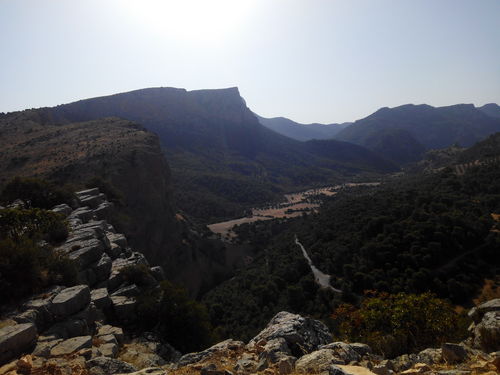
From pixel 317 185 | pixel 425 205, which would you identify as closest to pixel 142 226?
pixel 425 205

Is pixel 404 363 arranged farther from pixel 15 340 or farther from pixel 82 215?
pixel 82 215

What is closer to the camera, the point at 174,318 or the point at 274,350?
the point at 274,350

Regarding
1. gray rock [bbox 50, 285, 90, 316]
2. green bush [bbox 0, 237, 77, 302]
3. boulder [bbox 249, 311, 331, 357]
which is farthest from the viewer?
green bush [bbox 0, 237, 77, 302]

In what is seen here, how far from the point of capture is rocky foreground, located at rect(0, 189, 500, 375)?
6.30 meters

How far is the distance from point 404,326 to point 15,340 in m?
11.1

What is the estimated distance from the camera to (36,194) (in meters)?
21.4

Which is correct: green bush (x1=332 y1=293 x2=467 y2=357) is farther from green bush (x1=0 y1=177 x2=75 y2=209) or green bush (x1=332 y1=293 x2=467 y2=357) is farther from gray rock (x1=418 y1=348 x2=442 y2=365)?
green bush (x1=0 y1=177 x2=75 y2=209)

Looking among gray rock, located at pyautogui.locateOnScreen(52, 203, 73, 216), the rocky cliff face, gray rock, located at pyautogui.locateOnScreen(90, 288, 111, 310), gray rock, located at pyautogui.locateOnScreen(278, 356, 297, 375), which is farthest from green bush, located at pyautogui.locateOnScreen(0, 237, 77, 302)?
the rocky cliff face

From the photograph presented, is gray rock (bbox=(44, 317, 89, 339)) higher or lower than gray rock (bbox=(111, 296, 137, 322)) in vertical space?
higher

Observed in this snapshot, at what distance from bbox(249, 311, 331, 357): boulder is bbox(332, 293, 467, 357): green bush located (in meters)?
1.57

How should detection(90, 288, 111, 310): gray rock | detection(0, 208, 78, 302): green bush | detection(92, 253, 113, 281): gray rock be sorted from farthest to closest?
detection(92, 253, 113, 281): gray rock, detection(90, 288, 111, 310): gray rock, detection(0, 208, 78, 302): green bush

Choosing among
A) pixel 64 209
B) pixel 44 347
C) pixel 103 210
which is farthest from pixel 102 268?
pixel 103 210

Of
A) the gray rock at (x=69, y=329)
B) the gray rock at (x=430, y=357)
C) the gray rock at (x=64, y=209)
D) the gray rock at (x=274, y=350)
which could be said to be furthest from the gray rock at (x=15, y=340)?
the gray rock at (x=64, y=209)

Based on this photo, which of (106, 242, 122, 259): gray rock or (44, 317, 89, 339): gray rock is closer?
(44, 317, 89, 339): gray rock
